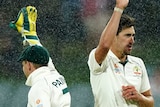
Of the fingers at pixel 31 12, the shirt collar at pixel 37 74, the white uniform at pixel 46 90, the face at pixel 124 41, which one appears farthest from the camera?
the fingers at pixel 31 12

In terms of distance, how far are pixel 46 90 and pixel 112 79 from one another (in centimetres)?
46

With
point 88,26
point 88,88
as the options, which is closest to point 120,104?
point 88,88

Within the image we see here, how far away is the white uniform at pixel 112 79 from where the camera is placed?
4.21 meters

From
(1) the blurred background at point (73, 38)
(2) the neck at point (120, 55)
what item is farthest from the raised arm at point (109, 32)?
(1) the blurred background at point (73, 38)

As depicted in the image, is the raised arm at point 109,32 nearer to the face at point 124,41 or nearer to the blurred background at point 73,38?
the face at point 124,41

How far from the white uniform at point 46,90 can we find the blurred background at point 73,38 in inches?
159

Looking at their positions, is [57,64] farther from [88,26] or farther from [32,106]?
[32,106]

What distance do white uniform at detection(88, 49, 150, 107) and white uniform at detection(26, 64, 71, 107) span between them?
Result: 8.6 inches

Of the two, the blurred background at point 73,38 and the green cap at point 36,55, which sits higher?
the green cap at point 36,55

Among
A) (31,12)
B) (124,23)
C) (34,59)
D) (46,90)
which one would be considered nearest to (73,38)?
(31,12)

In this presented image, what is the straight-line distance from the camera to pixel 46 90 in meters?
4.09

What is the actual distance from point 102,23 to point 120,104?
5650mm

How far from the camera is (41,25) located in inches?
385

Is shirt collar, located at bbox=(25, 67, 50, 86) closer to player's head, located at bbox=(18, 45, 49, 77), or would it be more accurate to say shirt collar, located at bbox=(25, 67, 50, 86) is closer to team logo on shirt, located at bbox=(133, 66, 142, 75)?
player's head, located at bbox=(18, 45, 49, 77)
